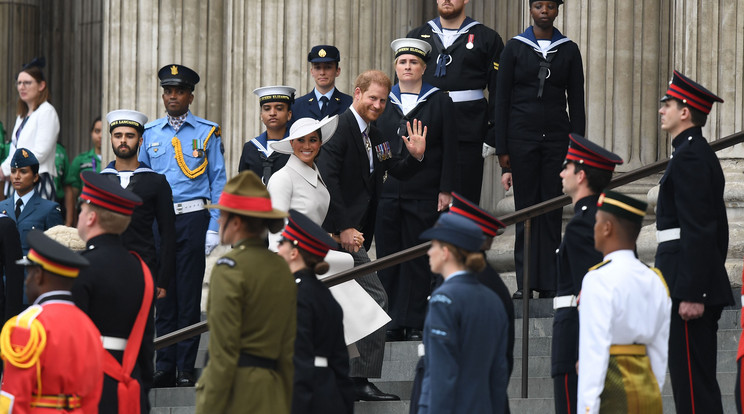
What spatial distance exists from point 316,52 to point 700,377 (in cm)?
466

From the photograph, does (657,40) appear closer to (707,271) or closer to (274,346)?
(707,271)

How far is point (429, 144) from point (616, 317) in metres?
3.66

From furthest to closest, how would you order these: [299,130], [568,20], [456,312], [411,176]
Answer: [568,20] → [411,176] → [299,130] → [456,312]

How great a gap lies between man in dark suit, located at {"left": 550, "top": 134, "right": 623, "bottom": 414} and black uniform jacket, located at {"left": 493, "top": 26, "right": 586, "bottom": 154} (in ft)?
A: 10.0

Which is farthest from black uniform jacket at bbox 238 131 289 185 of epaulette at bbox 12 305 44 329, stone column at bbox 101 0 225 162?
epaulette at bbox 12 305 44 329

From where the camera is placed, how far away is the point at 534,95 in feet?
34.7

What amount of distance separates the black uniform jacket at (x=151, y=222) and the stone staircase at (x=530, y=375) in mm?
816

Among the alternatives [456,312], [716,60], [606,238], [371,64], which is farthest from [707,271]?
[371,64]

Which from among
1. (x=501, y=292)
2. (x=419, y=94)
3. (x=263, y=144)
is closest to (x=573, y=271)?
(x=501, y=292)

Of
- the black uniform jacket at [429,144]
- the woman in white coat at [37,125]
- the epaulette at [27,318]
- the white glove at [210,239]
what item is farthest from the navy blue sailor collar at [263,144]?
the epaulette at [27,318]

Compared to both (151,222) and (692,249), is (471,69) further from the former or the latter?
(692,249)

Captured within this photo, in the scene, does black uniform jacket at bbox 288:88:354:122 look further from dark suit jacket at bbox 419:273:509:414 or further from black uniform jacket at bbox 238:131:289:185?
dark suit jacket at bbox 419:273:509:414

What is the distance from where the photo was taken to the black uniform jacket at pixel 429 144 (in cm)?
1001

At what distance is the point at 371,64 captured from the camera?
1340 cm
